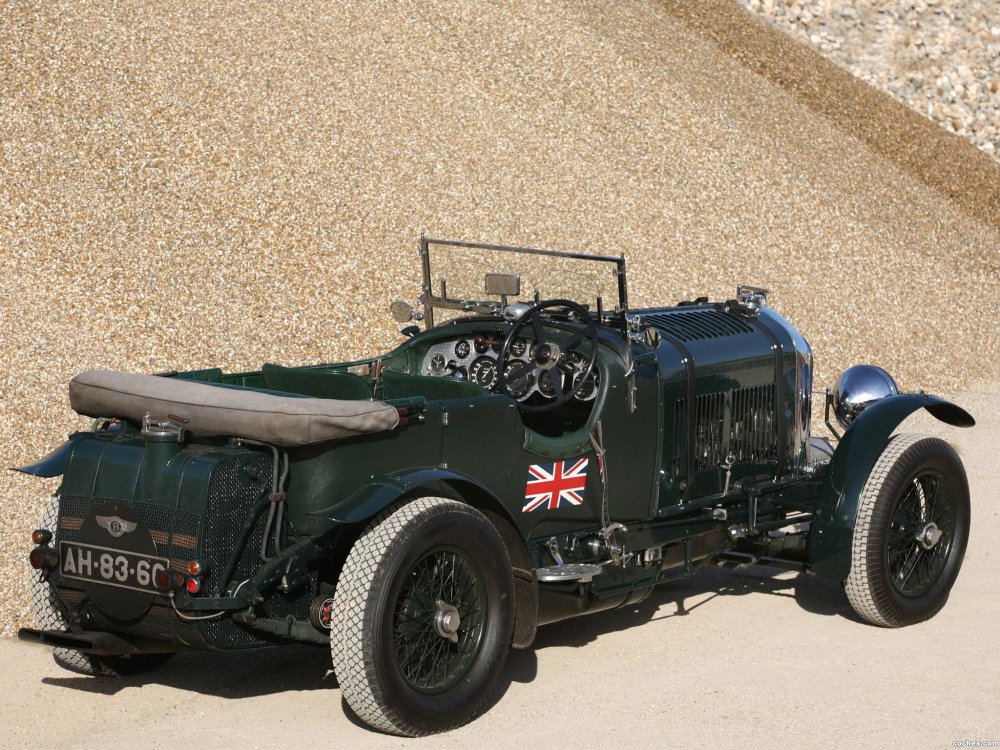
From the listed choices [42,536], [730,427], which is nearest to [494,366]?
[730,427]

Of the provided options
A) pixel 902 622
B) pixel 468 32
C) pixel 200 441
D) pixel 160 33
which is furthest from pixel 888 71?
pixel 200 441

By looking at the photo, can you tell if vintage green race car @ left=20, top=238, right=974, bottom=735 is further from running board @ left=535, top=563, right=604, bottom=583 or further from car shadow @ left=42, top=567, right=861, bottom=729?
car shadow @ left=42, top=567, right=861, bottom=729

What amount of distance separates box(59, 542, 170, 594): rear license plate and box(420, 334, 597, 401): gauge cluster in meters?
1.83

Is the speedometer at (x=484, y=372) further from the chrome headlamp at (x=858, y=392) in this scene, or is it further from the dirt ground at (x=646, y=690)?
the chrome headlamp at (x=858, y=392)

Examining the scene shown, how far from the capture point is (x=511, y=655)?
20.5 ft

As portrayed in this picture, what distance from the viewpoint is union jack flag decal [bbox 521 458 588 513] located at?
5684 millimetres

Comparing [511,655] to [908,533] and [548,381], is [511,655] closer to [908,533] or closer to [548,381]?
[548,381]

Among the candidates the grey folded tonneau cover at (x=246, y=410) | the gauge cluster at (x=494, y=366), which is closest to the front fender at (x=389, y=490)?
the grey folded tonneau cover at (x=246, y=410)

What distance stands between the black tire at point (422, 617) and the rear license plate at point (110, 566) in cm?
71

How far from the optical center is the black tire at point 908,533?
258 inches

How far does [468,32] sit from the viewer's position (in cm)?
1681

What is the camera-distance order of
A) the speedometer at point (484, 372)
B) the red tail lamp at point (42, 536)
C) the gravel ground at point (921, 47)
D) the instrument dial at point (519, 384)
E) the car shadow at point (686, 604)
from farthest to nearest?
1. the gravel ground at point (921, 47)
2. the speedometer at point (484, 372)
3. the car shadow at point (686, 604)
4. the instrument dial at point (519, 384)
5. the red tail lamp at point (42, 536)

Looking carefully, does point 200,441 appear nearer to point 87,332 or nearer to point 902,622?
point 902,622

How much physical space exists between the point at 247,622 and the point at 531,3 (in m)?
14.5
